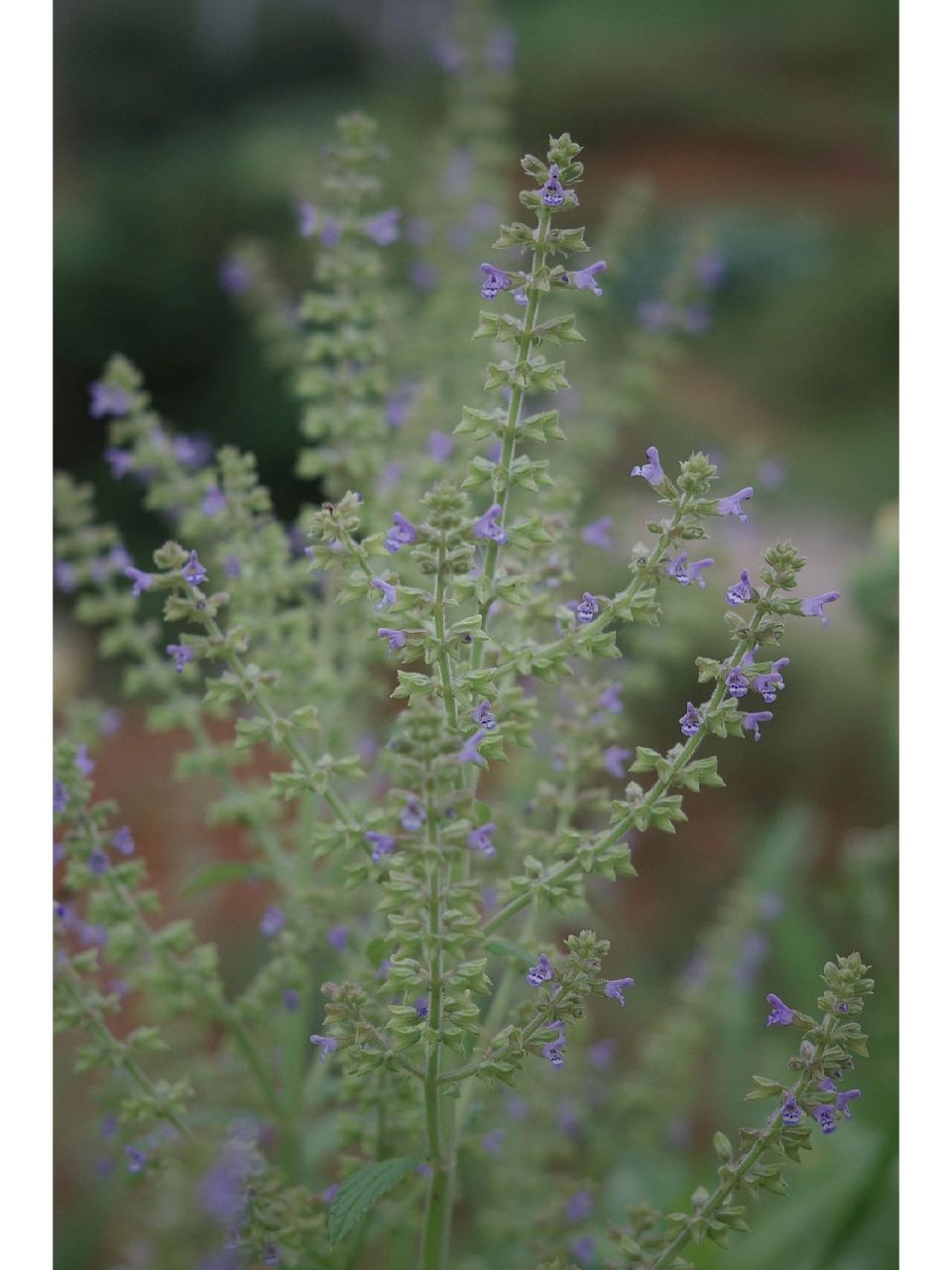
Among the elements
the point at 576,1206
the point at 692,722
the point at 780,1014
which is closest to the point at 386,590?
the point at 692,722

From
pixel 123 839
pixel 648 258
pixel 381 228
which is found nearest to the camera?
pixel 123 839

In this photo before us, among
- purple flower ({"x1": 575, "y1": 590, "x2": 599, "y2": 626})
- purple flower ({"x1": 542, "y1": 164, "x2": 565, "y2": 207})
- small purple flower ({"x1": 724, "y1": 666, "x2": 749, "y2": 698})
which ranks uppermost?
purple flower ({"x1": 542, "y1": 164, "x2": 565, "y2": 207})

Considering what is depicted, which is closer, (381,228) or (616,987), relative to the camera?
(616,987)

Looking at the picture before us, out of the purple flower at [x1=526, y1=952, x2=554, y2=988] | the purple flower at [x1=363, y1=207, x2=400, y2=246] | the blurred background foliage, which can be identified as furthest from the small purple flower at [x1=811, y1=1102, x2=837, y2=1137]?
the blurred background foliage

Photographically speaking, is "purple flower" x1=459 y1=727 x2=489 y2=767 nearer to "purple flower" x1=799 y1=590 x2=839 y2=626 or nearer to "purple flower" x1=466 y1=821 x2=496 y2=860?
"purple flower" x1=466 y1=821 x2=496 y2=860

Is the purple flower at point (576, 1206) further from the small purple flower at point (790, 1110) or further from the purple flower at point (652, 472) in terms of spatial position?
the purple flower at point (652, 472)

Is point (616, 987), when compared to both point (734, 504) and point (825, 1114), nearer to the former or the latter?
point (825, 1114)

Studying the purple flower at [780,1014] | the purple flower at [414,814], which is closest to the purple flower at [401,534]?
the purple flower at [414,814]
